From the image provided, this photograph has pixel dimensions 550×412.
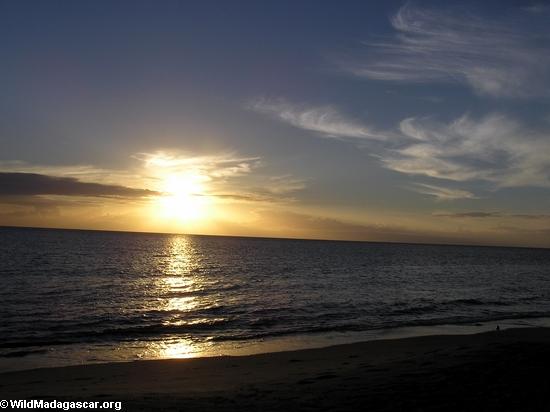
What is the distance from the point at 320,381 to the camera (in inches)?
580

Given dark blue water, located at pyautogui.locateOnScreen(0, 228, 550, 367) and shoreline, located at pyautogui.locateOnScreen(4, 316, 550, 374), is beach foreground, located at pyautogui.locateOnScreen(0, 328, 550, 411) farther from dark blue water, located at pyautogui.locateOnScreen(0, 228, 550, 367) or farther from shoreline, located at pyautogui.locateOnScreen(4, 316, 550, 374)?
dark blue water, located at pyautogui.locateOnScreen(0, 228, 550, 367)

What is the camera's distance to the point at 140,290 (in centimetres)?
4522

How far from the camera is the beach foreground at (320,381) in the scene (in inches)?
465

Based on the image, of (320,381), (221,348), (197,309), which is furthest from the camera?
(197,309)

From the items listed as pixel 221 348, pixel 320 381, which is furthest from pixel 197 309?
pixel 320 381

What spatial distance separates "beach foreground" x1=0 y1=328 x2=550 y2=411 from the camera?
38.8 feet

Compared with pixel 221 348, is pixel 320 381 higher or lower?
higher

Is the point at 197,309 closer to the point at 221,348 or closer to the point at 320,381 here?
the point at 221,348

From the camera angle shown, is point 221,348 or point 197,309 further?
point 197,309

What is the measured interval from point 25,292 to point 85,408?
32099 mm

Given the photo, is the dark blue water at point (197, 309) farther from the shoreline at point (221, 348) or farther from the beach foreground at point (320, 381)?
the beach foreground at point (320, 381)

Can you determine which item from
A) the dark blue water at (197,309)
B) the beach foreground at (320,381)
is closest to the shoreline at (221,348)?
the dark blue water at (197,309)

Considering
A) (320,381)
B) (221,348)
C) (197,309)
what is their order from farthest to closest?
(197,309) → (221,348) → (320,381)

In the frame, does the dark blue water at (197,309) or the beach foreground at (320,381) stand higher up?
the beach foreground at (320,381)
